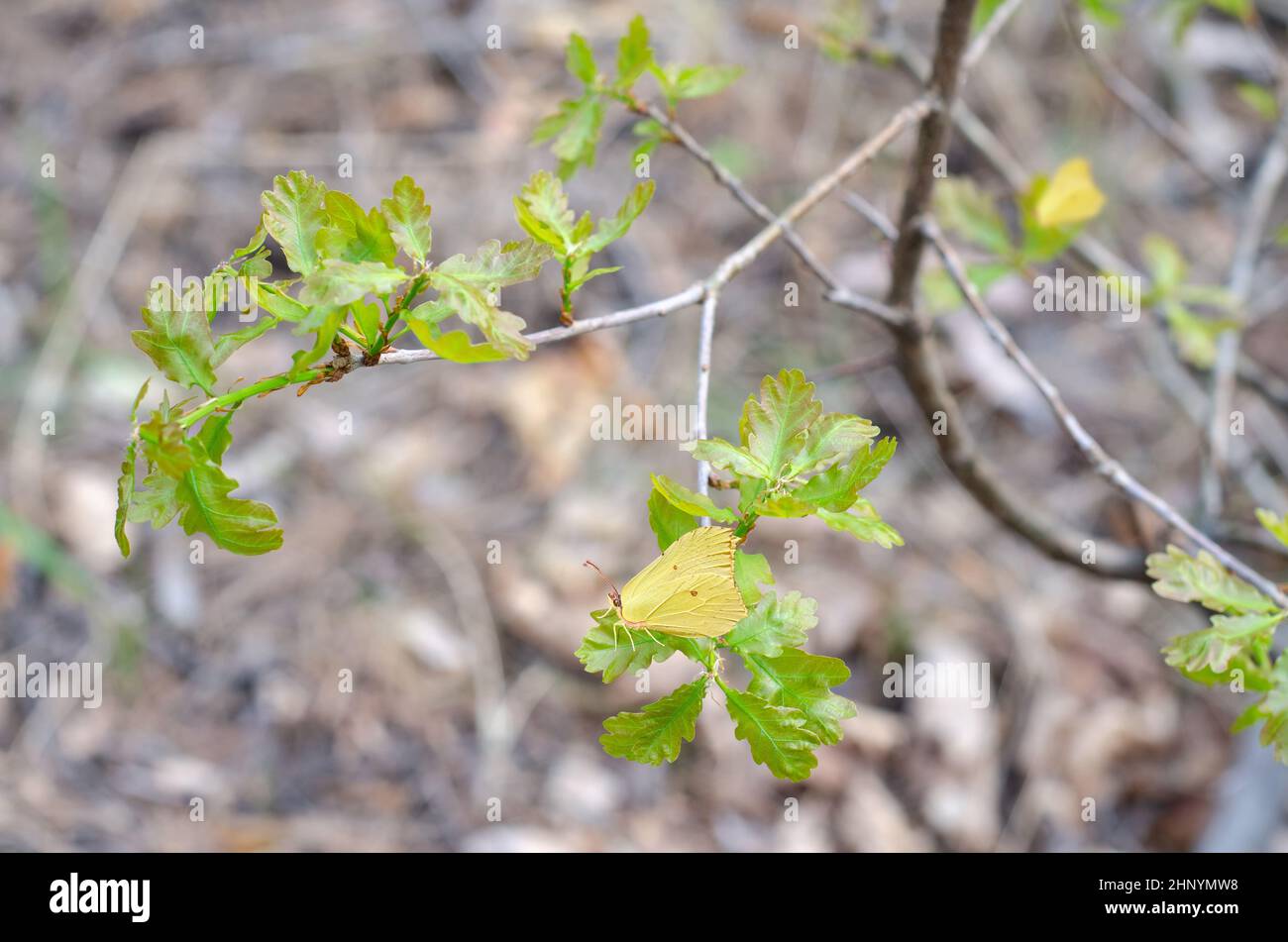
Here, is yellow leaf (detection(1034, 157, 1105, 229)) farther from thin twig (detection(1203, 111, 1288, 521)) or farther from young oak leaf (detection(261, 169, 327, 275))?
young oak leaf (detection(261, 169, 327, 275))

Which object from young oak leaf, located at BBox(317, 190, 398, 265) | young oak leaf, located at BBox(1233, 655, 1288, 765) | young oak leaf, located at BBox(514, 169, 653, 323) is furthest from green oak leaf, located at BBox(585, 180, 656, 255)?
young oak leaf, located at BBox(1233, 655, 1288, 765)

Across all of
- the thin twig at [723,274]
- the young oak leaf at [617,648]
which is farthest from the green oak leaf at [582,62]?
the young oak leaf at [617,648]

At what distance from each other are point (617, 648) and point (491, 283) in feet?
1.21

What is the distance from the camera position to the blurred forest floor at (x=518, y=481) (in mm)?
2682

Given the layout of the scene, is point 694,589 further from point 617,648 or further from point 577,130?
point 577,130

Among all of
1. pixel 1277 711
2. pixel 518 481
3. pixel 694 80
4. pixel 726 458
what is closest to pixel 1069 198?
pixel 694 80

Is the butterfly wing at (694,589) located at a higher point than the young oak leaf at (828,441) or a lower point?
lower

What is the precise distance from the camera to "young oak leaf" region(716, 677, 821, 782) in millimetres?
938

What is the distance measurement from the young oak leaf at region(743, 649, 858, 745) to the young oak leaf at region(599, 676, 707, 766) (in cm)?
6

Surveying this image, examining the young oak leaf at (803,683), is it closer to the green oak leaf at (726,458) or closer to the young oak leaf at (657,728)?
the young oak leaf at (657,728)

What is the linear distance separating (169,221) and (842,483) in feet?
11.0

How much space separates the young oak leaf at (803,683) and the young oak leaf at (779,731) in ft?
0.05

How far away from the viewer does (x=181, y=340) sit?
0.95 metres

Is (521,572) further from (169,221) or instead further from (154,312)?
(154,312)
